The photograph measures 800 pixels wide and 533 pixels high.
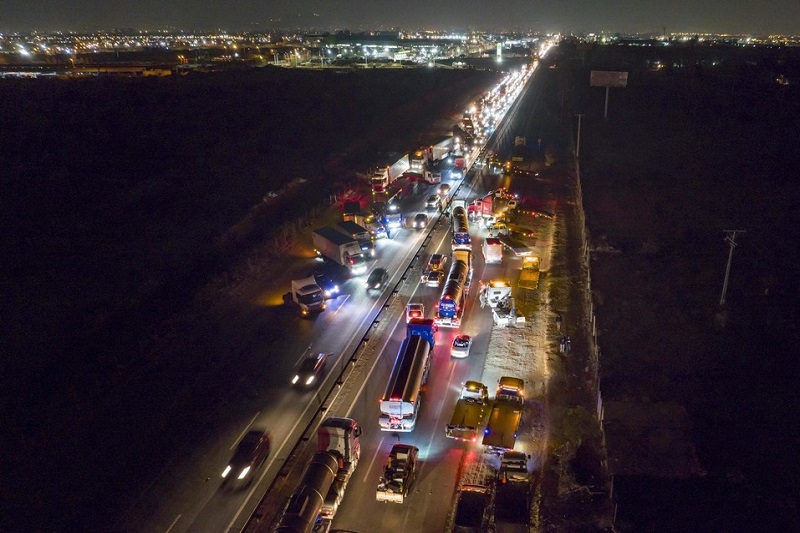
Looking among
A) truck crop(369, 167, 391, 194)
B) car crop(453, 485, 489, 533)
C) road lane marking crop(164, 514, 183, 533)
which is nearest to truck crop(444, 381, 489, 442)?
car crop(453, 485, 489, 533)

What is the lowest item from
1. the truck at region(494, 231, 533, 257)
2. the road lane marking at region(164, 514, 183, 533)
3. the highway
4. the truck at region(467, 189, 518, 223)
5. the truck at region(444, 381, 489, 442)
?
the road lane marking at region(164, 514, 183, 533)

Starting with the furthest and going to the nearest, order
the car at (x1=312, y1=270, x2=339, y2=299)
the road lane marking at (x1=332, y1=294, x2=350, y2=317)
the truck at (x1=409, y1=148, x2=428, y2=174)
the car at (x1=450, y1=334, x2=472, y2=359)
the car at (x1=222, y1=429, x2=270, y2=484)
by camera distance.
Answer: the truck at (x1=409, y1=148, x2=428, y2=174)
the car at (x1=312, y1=270, x2=339, y2=299)
the road lane marking at (x1=332, y1=294, x2=350, y2=317)
the car at (x1=450, y1=334, x2=472, y2=359)
the car at (x1=222, y1=429, x2=270, y2=484)

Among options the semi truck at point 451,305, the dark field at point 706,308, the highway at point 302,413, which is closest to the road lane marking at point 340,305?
the highway at point 302,413

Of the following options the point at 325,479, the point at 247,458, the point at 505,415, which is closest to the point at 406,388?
the point at 505,415

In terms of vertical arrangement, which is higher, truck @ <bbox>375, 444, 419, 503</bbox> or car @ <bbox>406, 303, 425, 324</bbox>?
car @ <bbox>406, 303, 425, 324</bbox>

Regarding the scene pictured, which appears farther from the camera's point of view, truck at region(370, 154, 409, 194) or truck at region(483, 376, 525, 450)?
truck at region(370, 154, 409, 194)

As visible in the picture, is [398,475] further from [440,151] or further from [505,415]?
[440,151]

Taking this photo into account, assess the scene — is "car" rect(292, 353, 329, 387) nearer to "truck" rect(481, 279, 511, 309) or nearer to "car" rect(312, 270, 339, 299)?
"car" rect(312, 270, 339, 299)

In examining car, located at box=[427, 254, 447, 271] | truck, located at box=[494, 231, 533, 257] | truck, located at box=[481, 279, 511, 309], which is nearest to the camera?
truck, located at box=[481, 279, 511, 309]
